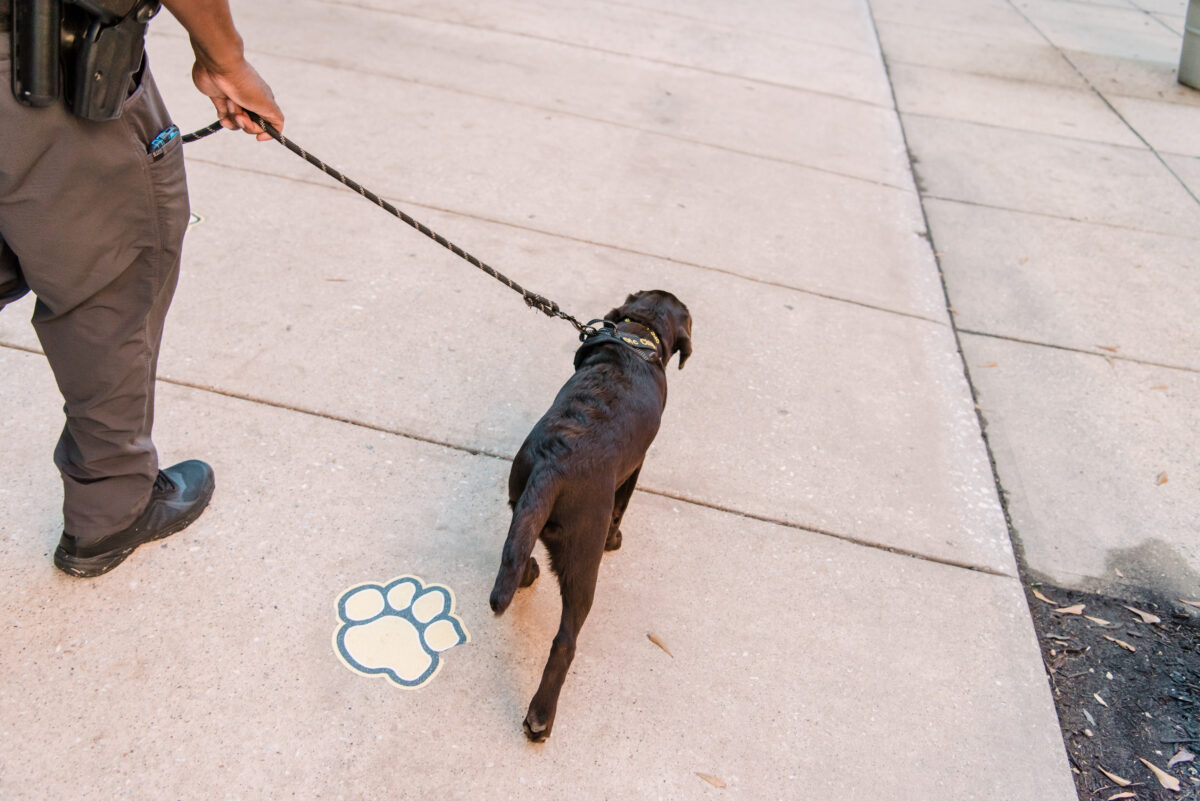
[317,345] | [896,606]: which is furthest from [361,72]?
[896,606]

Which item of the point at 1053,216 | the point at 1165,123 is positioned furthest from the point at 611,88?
the point at 1165,123

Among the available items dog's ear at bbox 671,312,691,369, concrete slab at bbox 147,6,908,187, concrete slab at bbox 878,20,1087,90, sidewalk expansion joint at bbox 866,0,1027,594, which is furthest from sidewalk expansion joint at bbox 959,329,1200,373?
concrete slab at bbox 878,20,1087,90

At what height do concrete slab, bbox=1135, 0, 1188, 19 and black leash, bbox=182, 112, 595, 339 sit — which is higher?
black leash, bbox=182, 112, 595, 339

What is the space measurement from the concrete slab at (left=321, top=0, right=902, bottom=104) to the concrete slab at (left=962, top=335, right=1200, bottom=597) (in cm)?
378

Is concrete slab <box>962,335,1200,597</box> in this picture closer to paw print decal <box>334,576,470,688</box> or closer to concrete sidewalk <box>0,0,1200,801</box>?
concrete sidewalk <box>0,0,1200,801</box>

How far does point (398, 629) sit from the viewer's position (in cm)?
260

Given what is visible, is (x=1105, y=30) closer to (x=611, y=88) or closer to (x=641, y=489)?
(x=611, y=88)

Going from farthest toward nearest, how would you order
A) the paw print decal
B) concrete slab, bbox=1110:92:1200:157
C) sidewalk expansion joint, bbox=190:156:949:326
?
concrete slab, bbox=1110:92:1200:157
sidewalk expansion joint, bbox=190:156:949:326
the paw print decal

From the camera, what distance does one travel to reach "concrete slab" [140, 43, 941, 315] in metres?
4.90

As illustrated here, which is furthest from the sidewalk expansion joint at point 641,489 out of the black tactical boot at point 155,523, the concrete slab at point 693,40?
the concrete slab at point 693,40

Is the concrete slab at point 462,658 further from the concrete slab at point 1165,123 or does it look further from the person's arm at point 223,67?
the concrete slab at point 1165,123

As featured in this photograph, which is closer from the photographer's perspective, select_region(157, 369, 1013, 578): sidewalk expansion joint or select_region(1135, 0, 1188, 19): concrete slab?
select_region(157, 369, 1013, 578): sidewalk expansion joint

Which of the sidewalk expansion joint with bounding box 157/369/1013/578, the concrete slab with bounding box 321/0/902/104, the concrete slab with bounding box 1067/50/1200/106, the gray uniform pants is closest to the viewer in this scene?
the gray uniform pants

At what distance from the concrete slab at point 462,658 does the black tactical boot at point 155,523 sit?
4cm
